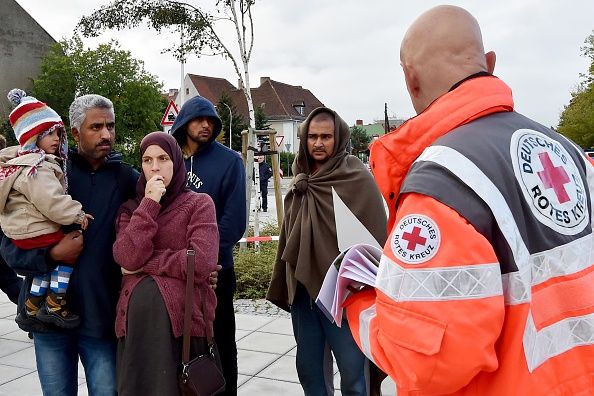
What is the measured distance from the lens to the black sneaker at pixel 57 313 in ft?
8.51

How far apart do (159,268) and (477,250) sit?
1.79 meters

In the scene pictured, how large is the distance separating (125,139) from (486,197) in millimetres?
39765

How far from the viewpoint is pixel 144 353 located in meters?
2.47

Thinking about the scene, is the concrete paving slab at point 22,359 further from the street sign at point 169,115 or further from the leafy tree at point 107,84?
the leafy tree at point 107,84

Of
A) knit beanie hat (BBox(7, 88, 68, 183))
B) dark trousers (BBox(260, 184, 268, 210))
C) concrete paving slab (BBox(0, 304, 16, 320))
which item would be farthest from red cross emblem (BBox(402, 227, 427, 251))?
dark trousers (BBox(260, 184, 268, 210))

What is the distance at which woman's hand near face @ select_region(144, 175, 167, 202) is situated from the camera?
2592 mm

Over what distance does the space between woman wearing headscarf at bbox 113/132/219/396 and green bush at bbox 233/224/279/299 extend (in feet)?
14.1

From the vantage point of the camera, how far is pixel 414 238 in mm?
1169

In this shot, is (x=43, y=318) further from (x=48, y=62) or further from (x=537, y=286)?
(x=48, y=62)

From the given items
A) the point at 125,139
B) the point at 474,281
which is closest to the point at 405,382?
the point at 474,281

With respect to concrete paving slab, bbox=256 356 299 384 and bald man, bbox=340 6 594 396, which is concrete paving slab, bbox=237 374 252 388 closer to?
concrete paving slab, bbox=256 356 299 384

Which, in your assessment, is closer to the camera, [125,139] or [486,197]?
[486,197]

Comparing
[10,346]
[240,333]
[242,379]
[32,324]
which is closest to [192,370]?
[32,324]

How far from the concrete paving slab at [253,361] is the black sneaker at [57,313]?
2.18 meters
